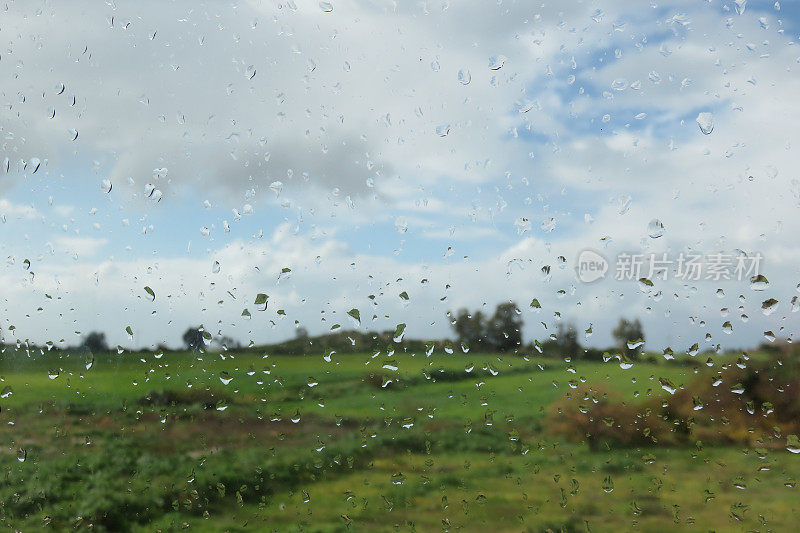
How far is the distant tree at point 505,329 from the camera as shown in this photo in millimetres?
3551

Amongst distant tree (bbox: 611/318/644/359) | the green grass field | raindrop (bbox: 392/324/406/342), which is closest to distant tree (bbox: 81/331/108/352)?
the green grass field

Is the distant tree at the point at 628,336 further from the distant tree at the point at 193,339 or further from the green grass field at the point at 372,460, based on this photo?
the distant tree at the point at 193,339

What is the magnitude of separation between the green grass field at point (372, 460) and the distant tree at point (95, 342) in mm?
145

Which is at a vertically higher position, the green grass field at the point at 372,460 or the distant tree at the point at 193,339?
the distant tree at the point at 193,339

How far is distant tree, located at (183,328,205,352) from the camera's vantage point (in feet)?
12.8

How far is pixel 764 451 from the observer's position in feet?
12.8

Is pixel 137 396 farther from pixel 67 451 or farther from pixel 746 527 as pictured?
pixel 746 527

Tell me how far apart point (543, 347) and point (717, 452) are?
1299 millimetres

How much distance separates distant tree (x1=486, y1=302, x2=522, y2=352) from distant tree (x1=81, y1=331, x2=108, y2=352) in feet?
8.44

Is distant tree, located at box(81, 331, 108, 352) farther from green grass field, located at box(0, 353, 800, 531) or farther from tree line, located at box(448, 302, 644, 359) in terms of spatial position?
tree line, located at box(448, 302, 644, 359)

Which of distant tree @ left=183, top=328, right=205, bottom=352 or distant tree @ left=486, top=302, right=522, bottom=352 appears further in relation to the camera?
distant tree @ left=183, top=328, right=205, bottom=352

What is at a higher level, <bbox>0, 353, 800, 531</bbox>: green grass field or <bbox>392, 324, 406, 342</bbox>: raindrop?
<bbox>392, 324, 406, 342</bbox>: raindrop

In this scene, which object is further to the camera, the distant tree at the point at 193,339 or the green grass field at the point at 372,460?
the distant tree at the point at 193,339

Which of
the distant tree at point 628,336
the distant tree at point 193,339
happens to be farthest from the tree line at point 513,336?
the distant tree at point 193,339
